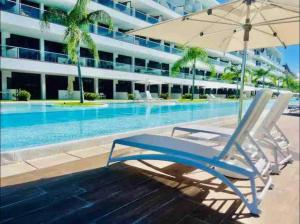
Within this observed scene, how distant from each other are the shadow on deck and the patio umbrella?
2.11 meters

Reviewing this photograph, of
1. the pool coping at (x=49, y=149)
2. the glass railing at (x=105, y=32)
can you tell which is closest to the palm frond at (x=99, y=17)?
the glass railing at (x=105, y=32)

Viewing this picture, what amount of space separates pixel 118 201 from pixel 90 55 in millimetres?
27638

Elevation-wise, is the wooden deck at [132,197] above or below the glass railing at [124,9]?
below

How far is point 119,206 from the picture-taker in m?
2.59

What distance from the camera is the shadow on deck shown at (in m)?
2.37

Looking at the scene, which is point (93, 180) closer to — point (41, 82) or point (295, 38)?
point (295, 38)

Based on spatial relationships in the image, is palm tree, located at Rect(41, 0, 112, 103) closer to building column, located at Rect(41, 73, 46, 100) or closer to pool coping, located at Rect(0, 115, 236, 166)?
building column, located at Rect(41, 73, 46, 100)

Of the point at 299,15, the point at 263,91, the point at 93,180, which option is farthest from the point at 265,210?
the point at 299,15

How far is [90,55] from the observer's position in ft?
93.7

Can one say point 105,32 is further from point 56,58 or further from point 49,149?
point 49,149

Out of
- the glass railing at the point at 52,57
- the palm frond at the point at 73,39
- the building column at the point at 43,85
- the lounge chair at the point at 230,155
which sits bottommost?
the lounge chair at the point at 230,155

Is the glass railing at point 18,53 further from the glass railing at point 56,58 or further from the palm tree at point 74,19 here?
the palm tree at point 74,19

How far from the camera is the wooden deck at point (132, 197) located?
2383mm

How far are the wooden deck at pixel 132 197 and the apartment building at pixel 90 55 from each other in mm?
17450
